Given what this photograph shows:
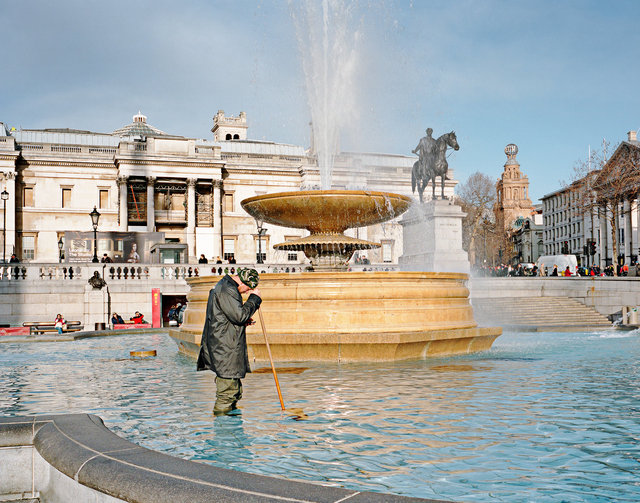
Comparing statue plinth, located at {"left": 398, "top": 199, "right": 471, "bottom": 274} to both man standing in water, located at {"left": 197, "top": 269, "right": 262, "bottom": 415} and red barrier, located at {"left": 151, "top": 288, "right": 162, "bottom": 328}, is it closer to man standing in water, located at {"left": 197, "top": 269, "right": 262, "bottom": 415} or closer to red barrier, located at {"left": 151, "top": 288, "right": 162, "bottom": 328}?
red barrier, located at {"left": 151, "top": 288, "right": 162, "bottom": 328}

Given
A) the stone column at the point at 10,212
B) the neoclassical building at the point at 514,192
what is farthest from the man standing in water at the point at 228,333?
the neoclassical building at the point at 514,192

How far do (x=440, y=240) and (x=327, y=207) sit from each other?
15181 millimetres

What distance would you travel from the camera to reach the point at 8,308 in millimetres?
29547

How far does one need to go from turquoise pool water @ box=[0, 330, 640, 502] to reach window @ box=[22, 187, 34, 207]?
5317 cm

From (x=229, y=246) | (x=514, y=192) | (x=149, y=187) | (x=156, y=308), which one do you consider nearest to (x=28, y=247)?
(x=149, y=187)

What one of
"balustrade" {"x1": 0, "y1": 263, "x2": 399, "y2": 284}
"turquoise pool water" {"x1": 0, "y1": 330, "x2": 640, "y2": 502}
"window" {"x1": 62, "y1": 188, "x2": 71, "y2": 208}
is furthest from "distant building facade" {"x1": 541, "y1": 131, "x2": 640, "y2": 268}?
"window" {"x1": 62, "y1": 188, "x2": 71, "y2": 208}

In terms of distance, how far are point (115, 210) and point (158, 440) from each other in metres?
59.7

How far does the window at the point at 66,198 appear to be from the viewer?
6009 centimetres

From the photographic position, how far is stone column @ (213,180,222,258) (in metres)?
62.7

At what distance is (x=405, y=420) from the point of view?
5805 mm

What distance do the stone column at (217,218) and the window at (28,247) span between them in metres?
16.1

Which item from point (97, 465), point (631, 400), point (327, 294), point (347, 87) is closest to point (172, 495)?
point (97, 465)

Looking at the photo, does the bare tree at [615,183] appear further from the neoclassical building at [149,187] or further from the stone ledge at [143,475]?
the stone ledge at [143,475]

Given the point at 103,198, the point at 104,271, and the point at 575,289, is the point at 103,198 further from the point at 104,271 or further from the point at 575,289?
the point at 575,289
